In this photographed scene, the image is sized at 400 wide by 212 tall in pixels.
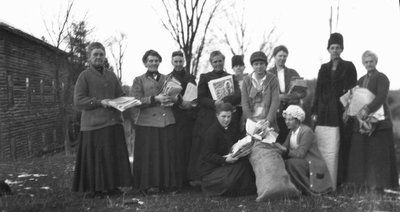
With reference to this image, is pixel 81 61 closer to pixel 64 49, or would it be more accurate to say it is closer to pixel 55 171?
pixel 64 49

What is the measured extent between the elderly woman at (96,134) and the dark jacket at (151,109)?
38 centimetres

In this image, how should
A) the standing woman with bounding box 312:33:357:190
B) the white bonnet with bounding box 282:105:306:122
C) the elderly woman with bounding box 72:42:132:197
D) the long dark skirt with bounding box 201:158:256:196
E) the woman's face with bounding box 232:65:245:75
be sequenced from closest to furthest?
the long dark skirt with bounding box 201:158:256:196 → the elderly woman with bounding box 72:42:132:197 → the white bonnet with bounding box 282:105:306:122 → the standing woman with bounding box 312:33:357:190 → the woman's face with bounding box 232:65:245:75

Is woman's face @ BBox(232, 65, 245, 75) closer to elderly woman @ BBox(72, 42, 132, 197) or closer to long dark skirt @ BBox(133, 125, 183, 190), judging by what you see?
long dark skirt @ BBox(133, 125, 183, 190)

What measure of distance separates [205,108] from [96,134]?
1541 millimetres

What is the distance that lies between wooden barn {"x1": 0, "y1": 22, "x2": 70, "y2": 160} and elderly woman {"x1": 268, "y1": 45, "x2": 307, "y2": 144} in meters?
11.9

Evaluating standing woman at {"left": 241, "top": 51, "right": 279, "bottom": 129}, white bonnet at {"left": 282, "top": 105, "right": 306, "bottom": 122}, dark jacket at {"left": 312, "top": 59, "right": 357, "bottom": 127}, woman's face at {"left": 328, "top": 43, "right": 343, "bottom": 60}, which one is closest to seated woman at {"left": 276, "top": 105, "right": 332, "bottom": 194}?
white bonnet at {"left": 282, "top": 105, "right": 306, "bottom": 122}

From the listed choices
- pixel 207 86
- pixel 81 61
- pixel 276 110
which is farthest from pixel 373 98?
pixel 81 61

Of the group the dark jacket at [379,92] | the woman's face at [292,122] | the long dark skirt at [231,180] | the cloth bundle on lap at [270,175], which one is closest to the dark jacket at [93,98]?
the long dark skirt at [231,180]

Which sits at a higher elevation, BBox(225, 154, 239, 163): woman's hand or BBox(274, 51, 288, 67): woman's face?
BBox(274, 51, 288, 67): woman's face

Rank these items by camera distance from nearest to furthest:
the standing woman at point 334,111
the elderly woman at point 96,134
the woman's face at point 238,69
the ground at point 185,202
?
the ground at point 185,202 < the elderly woman at point 96,134 < the standing woman at point 334,111 < the woman's face at point 238,69

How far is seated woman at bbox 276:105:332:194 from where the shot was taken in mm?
5559

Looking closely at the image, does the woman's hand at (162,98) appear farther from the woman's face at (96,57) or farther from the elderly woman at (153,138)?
the woman's face at (96,57)

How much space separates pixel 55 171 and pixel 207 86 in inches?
160

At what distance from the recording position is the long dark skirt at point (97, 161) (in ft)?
18.2
